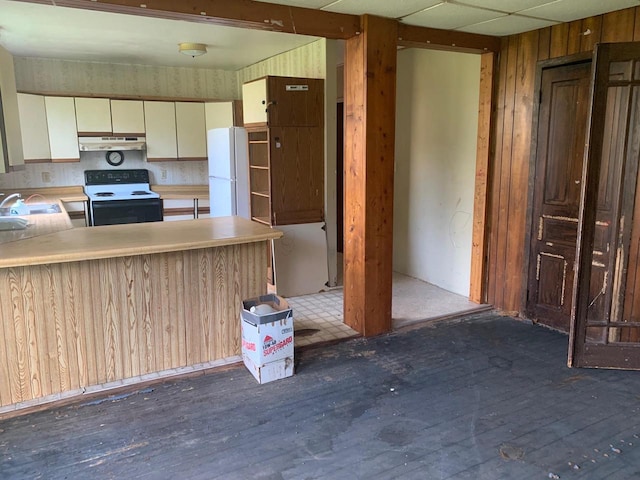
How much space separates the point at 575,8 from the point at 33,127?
16.8 feet

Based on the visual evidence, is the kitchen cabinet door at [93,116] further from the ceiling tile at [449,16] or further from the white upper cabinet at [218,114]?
the ceiling tile at [449,16]

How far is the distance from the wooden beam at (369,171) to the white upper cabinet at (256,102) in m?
1.00

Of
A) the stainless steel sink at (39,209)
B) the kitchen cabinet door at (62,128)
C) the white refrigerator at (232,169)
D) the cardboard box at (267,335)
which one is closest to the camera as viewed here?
the cardboard box at (267,335)

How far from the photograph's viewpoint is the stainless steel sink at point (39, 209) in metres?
4.10

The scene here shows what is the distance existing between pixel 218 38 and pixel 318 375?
311 cm

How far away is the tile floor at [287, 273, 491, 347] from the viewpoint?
148 inches

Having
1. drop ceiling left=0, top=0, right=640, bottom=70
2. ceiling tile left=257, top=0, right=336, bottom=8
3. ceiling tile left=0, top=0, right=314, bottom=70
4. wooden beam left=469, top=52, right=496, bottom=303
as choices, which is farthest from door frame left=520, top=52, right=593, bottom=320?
ceiling tile left=0, top=0, right=314, bottom=70

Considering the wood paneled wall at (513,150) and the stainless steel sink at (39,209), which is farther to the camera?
the stainless steel sink at (39,209)

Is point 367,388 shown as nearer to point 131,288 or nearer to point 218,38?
point 131,288

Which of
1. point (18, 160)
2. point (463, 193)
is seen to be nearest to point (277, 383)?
point (18, 160)

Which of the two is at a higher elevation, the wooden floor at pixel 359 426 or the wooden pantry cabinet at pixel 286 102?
the wooden pantry cabinet at pixel 286 102

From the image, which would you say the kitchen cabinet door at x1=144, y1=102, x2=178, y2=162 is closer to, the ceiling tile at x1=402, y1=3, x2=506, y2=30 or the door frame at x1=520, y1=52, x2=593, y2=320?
the ceiling tile at x1=402, y1=3, x2=506, y2=30

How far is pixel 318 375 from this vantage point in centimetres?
311

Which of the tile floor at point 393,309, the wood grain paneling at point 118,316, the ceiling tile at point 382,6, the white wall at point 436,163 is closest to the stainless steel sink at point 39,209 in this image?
the wood grain paneling at point 118,316
